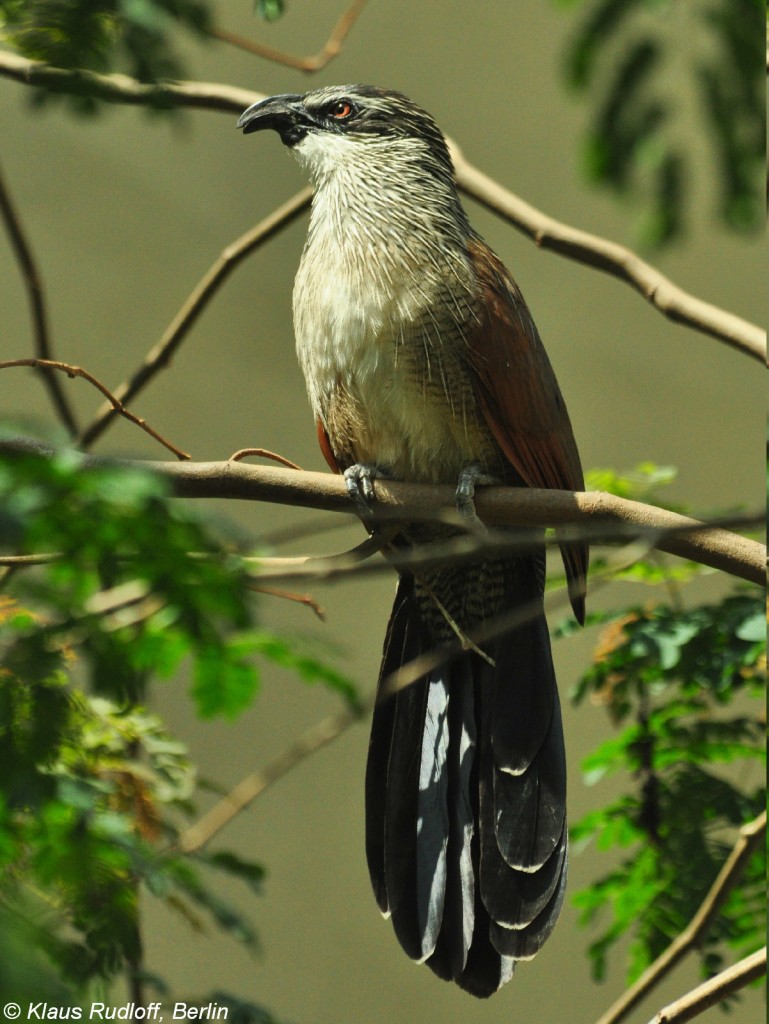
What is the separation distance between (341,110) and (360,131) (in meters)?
0.05

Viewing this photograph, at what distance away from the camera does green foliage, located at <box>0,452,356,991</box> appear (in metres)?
0.83

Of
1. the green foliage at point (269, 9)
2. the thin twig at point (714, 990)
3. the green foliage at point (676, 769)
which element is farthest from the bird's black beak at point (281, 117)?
the thin twig at point (714, 990)

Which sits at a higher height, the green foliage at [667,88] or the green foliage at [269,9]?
the green foliage at [269,9]

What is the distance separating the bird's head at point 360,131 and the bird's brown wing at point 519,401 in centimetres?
32

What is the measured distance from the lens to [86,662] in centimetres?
86

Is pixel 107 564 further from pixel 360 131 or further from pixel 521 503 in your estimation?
pixel 360 131

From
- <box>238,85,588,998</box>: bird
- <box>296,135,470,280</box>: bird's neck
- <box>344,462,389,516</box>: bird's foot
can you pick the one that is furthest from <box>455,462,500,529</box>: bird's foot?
<box>296,135,470,280</box>: bird's neck

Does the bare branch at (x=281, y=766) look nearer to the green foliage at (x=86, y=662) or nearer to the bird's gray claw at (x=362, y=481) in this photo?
the green foliage at (x=86, y=662)

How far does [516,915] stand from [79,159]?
2733 mm

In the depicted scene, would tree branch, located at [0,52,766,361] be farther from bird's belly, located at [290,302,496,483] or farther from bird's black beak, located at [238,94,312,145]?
bird's belly, located at [290,302,496,483]

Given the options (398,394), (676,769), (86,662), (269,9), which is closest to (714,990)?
(676,769)

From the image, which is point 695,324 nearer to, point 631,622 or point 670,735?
point 631,622

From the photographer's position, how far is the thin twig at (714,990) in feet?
4.12

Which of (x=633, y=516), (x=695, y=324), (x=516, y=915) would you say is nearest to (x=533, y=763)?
(x=516, y=915)
